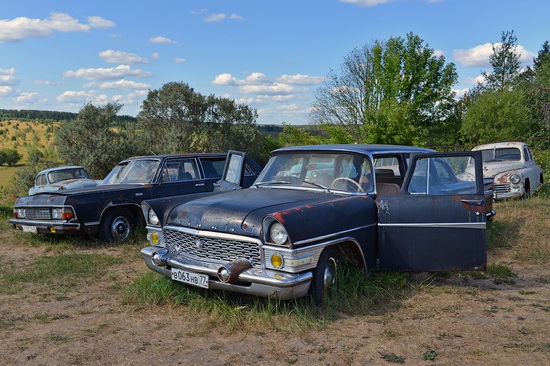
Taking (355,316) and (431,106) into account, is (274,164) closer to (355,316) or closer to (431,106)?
(355,316)

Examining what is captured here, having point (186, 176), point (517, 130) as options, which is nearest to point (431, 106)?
point (517, 130)

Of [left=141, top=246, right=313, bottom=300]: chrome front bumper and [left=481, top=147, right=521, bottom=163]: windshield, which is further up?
[left=481, top=147, right=521, bottom=163]: windshield

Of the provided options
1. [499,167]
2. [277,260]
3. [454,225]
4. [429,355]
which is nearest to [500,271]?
[454,225]

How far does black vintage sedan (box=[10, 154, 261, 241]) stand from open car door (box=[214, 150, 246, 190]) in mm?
342

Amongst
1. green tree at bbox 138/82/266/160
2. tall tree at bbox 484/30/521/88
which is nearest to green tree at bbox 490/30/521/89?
tall tree at bbox 484/30/521/88

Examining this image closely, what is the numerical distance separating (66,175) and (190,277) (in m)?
12.0

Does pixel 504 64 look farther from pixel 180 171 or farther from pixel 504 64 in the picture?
pixel 180 171

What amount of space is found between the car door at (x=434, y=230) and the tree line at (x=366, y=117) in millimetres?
19334

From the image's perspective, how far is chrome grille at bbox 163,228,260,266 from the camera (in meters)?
4.75

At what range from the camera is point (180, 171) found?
32.8 feet

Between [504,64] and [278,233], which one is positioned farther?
[504,64]

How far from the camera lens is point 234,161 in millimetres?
7656

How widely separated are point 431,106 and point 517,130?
1098cm

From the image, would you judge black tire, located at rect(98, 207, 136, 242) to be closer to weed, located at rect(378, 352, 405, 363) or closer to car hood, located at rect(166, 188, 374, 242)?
car hood, located at rect(166, 188, 374, 242)
